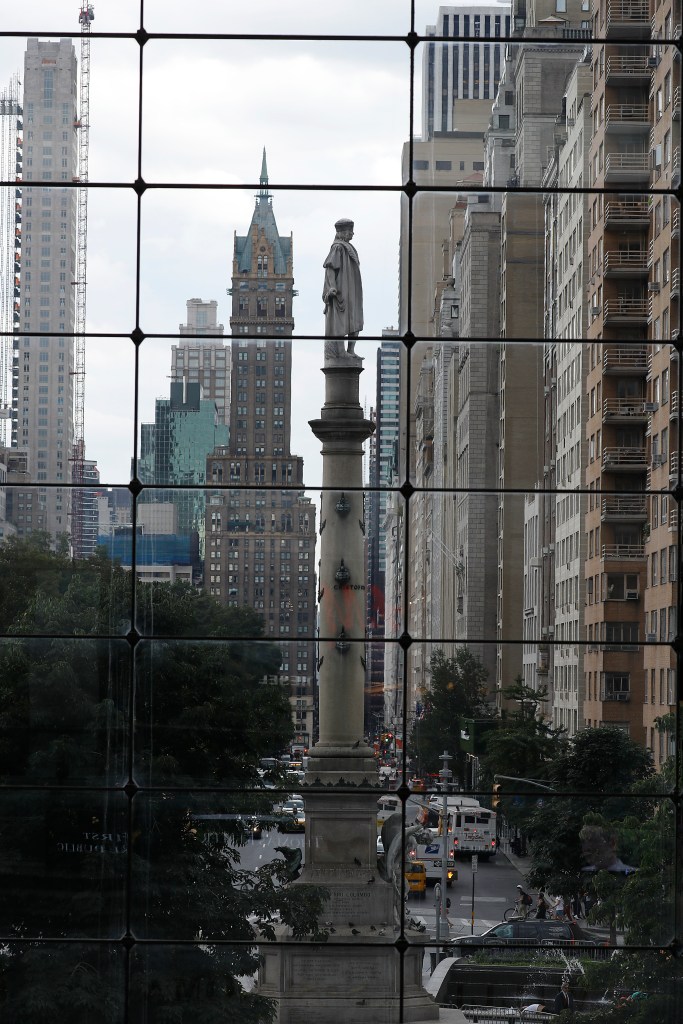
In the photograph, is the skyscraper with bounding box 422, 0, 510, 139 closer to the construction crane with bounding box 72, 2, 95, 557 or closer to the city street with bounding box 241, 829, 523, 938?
the construction crane with bounding box 72, 2, 95, 557

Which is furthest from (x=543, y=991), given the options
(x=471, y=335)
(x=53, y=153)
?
(x=53, y=153)

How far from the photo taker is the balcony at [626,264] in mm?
7461

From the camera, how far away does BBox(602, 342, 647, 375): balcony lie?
7238 millimetres

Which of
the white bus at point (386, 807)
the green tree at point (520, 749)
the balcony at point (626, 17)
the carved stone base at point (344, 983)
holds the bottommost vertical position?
the carved stone base at point (344, 983)

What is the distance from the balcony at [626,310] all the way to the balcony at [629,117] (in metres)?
0.81

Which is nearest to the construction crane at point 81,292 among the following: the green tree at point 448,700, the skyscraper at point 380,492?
the skyscraper at point 380,492

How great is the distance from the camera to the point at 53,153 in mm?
7504

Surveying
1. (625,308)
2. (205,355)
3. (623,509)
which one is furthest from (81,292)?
(623,509)

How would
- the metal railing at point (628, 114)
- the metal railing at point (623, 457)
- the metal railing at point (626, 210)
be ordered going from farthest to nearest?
the metal railing at point (628, 114) → the metal railing at point (626, 210) → the metal railing at point (623, 457)

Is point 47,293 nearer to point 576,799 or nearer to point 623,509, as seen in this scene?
point 623,509

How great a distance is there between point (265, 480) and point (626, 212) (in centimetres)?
219

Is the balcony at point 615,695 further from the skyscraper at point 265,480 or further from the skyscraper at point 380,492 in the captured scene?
the skyscraper at point 265,480

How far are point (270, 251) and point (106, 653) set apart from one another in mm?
2023

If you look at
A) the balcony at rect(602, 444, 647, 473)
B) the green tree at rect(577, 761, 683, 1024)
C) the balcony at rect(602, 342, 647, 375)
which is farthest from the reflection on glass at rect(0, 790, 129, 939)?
the balcony at rect(602, 342, 647, 375)
